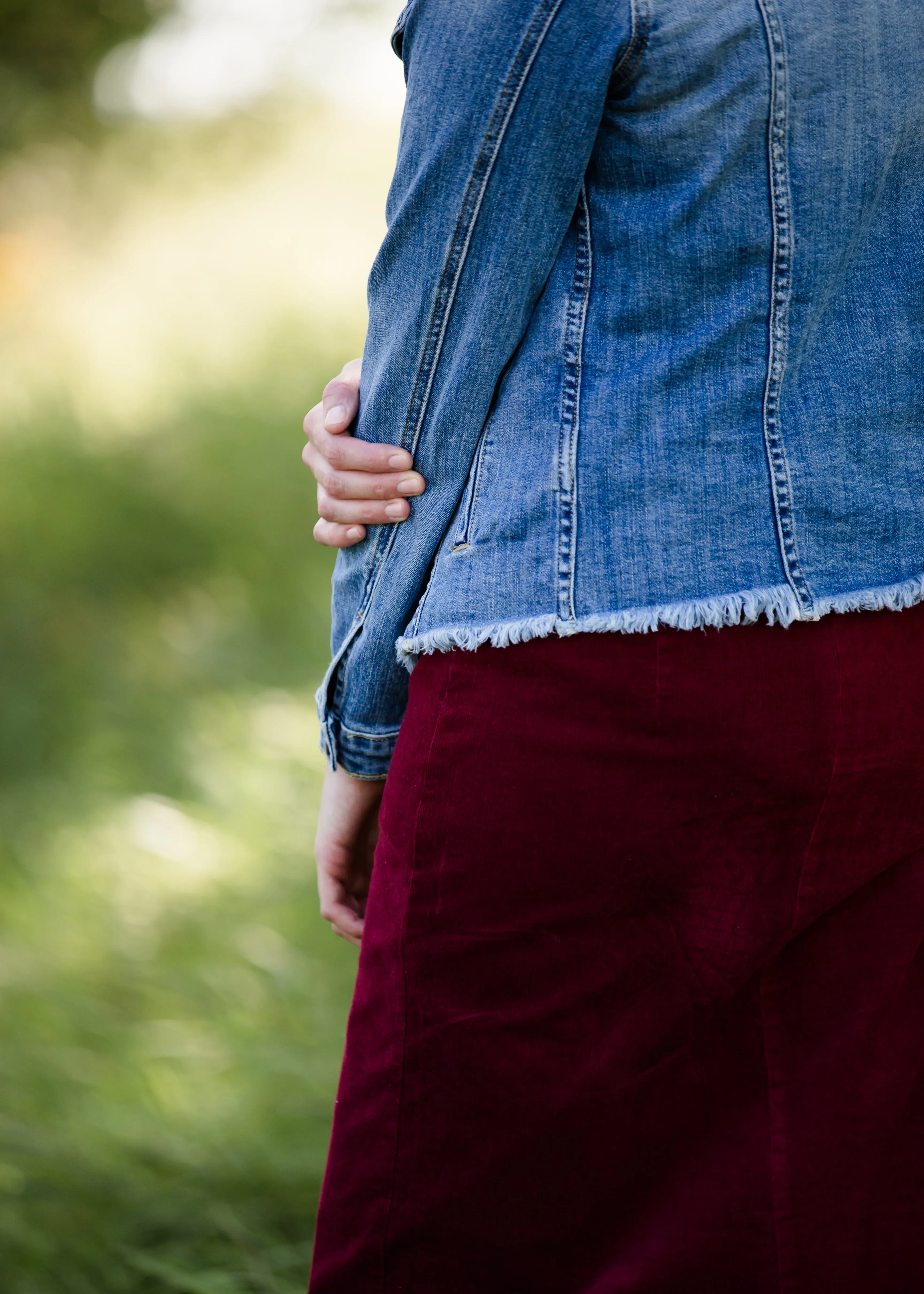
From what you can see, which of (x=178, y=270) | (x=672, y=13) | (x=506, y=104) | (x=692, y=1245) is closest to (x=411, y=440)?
(x=506, y=104)

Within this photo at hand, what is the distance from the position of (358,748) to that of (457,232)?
0.45 metres

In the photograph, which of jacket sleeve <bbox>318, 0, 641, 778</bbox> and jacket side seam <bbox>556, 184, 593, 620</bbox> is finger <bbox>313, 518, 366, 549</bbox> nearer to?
jacket sleeve <bbox>318, 0, 641, 778</bbox>

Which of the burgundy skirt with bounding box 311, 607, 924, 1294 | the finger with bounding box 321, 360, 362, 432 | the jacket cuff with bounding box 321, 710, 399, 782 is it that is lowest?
the burgundy skirt with bounding box 311, 607, 924, 1294

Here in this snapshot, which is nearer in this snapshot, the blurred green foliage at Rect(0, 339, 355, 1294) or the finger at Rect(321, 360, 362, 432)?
the finger at Rect(321, 360, 362, 432)

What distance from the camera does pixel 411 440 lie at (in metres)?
0.91

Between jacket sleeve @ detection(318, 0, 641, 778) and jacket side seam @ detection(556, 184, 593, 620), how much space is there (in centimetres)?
2

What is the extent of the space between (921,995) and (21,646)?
14.0ft

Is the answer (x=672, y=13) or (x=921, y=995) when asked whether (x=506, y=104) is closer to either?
(x=672, y=13)

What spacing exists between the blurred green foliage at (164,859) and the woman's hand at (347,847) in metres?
0.92

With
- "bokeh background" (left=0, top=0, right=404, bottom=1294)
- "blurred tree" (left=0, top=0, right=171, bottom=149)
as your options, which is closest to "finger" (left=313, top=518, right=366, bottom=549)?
"bokeh background" (left=0, top=0, right=404, bottom=1294)

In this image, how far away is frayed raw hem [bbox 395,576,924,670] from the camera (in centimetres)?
80

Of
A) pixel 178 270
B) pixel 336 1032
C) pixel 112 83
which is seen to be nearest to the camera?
pixel 336 1032

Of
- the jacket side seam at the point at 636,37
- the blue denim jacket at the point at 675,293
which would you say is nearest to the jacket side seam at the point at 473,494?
the blue denim jacket at the point at 675,293

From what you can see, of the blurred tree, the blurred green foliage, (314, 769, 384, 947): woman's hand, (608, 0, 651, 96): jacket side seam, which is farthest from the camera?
the blurred tree
